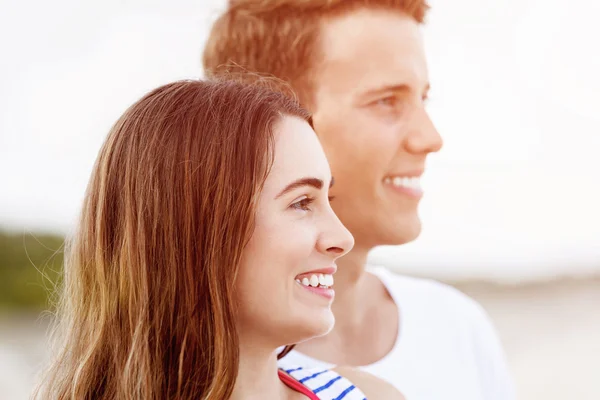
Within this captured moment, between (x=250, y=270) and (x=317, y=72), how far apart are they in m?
0.48

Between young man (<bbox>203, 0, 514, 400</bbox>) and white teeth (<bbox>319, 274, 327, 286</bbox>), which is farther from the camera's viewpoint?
young man (<bbox>203, 0, 514, 400</bbox>)

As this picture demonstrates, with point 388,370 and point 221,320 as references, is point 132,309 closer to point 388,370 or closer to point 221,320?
point 221,320

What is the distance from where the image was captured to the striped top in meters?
1.22

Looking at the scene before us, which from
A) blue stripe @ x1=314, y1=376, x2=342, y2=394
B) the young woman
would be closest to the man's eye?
the young woman

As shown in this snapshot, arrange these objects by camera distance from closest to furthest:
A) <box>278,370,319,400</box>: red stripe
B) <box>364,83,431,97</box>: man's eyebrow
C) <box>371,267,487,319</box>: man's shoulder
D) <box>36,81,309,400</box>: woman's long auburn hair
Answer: <box>36,81,309,400</box>: woman's long auburn hair → <box>278,370,319,400</box>: red stripe → <box>364,83,431,97</box>: man's eyebrow → <box>371,267,487,319</box>: man's shoulder

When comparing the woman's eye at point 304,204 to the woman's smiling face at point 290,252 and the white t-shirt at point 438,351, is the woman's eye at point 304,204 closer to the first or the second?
the woman's smiling face at point 290,252

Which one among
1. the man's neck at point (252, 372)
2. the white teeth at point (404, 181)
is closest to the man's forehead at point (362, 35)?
the white teeth at point (404, 181)

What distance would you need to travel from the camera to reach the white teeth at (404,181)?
1365 mm

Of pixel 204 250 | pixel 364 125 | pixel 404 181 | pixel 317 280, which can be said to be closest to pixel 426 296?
pixel 404 181

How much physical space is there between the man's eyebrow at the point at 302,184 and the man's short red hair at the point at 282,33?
A: 1.11 feet

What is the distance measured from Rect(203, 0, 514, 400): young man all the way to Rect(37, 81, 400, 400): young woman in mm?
230

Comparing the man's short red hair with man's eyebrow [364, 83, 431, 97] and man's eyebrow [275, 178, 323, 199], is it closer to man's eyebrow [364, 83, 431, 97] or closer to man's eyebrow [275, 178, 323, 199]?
man's eyebrow [364, 83, 431, 97]

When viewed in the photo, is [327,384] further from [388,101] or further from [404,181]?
[388,101]

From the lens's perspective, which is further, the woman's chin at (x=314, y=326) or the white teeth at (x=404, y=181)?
the white teeth at (x=404, y=181)
